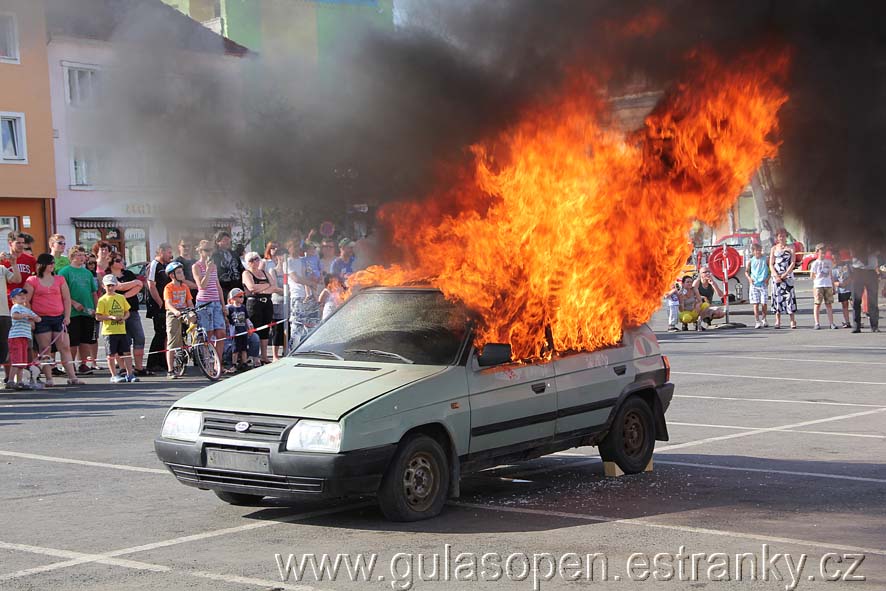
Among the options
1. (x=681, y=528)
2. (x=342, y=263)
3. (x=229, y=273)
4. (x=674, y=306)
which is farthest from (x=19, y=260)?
(x=674, y=306)

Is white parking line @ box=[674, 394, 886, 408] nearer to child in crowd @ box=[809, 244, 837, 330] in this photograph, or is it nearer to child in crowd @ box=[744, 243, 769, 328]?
child in crowd @ box=[809, 244, 837, 330]

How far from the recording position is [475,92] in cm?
925

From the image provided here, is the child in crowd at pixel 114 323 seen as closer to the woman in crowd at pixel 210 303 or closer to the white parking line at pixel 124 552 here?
the woman in crowd at pixel 210 303

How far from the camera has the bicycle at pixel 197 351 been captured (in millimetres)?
16859

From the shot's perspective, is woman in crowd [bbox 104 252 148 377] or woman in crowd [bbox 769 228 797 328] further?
woman in crowd [bbox 769 228 797 328]

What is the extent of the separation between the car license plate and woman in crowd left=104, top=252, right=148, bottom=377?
32.1ft

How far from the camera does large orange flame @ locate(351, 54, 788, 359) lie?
29.5 feet

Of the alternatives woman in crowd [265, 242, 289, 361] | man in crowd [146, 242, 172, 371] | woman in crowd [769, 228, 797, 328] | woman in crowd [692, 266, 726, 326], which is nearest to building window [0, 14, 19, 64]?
man in crowd [146, 242, 172, 371]

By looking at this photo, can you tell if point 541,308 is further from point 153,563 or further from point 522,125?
point 153,563

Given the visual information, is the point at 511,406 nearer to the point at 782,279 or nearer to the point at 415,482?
the point at 415,482

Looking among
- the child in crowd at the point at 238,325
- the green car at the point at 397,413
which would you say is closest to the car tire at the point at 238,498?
the green car at the point at 397,413

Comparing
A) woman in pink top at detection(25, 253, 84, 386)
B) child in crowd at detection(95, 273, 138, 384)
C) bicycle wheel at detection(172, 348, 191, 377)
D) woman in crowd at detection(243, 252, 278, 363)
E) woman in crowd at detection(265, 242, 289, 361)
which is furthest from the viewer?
woman in crowd at detection(265, 242, 289, 361)

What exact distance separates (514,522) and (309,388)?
5.35 ft

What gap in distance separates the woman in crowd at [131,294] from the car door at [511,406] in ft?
32.2
